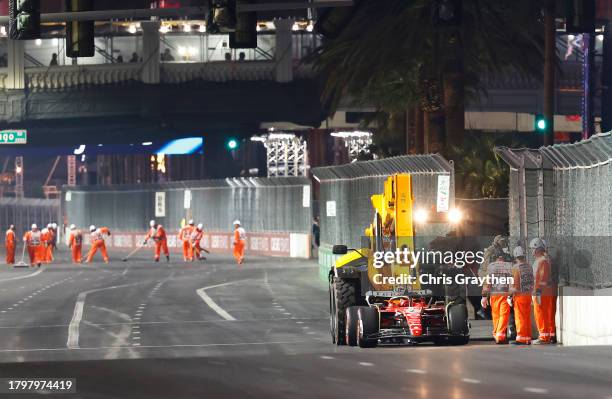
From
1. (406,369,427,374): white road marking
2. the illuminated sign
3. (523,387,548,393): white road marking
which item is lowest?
(523,387,548,393): white road marking

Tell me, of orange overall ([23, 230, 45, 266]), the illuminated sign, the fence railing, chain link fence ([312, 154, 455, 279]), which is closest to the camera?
chain link fence ([312, 154, 455, 279])

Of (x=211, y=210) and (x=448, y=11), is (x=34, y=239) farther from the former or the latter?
(x=448, y=11)

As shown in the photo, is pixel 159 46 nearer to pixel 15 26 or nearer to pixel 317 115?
pixel 317 115

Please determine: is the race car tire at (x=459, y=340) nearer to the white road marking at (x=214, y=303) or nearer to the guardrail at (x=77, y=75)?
the white road marking at (x=214, y=303)

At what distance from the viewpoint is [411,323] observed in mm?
20422

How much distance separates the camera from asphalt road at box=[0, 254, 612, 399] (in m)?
13.9

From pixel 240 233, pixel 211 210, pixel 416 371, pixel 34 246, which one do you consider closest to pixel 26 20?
pixel 416 371

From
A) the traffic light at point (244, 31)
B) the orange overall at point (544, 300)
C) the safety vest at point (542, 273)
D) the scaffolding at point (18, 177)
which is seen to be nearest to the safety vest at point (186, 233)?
the traffic light at point (244, 31)

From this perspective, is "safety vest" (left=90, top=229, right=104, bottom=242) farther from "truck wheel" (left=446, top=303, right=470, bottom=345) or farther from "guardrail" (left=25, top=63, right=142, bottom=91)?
"truck wheel" (left=446, top=303, right=470, bottom=345)

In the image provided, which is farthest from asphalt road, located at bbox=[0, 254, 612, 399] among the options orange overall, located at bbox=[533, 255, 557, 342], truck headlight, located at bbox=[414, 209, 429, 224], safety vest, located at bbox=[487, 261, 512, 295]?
truck headlight, located at bbox=[414, 209, 429, 224]

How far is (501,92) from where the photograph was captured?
102438 mm

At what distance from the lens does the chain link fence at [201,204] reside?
200 feet

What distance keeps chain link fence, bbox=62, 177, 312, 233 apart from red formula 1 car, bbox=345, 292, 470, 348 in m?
37.3

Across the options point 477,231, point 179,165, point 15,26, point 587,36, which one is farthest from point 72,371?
point 179,165
